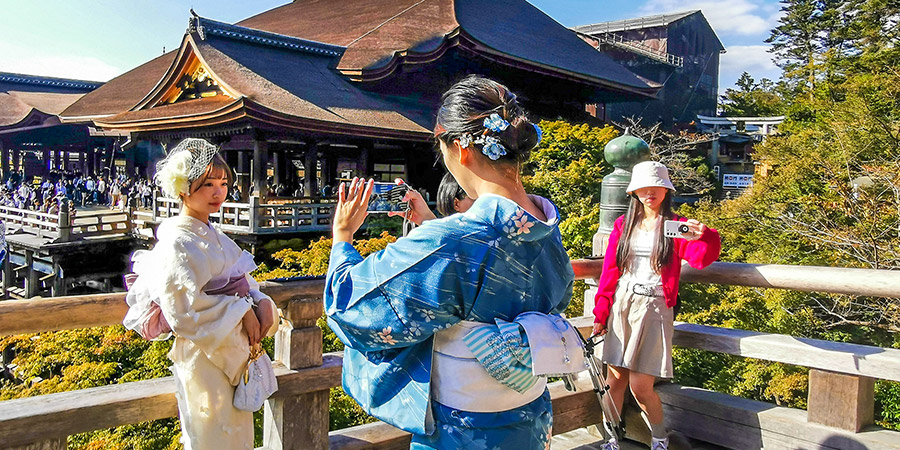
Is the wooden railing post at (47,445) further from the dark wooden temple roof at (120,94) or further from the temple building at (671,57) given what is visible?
the temple building at (671,57)

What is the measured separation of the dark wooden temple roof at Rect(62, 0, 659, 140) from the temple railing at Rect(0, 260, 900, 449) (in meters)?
9.17

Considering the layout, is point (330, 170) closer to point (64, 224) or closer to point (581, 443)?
point (64, 224)

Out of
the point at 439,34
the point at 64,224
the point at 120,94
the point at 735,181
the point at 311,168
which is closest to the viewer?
the point at 64,224

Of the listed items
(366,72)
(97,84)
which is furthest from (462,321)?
(97,84)

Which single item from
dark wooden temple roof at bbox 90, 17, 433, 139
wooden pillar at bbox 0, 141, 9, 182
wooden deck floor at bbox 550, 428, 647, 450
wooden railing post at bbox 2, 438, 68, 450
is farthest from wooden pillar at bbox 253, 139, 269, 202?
wooden pillar at bbox 0, 141, 9, 182

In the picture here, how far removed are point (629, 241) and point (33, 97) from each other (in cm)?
2602

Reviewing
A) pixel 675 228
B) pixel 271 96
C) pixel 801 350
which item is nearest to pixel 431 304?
pixel 675 228

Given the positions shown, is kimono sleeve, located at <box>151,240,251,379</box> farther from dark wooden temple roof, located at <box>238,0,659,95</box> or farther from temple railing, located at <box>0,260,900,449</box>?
dark wooden temple roof, located at <box>238,0,659,95</box>

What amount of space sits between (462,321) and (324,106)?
38.0 ft

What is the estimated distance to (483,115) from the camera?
4.66 ft

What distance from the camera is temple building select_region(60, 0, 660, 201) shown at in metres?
12.1

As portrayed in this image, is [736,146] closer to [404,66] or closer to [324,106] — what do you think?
[404,66]

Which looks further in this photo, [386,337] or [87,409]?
[87,409]

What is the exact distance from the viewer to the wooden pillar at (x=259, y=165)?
38.7 feet
